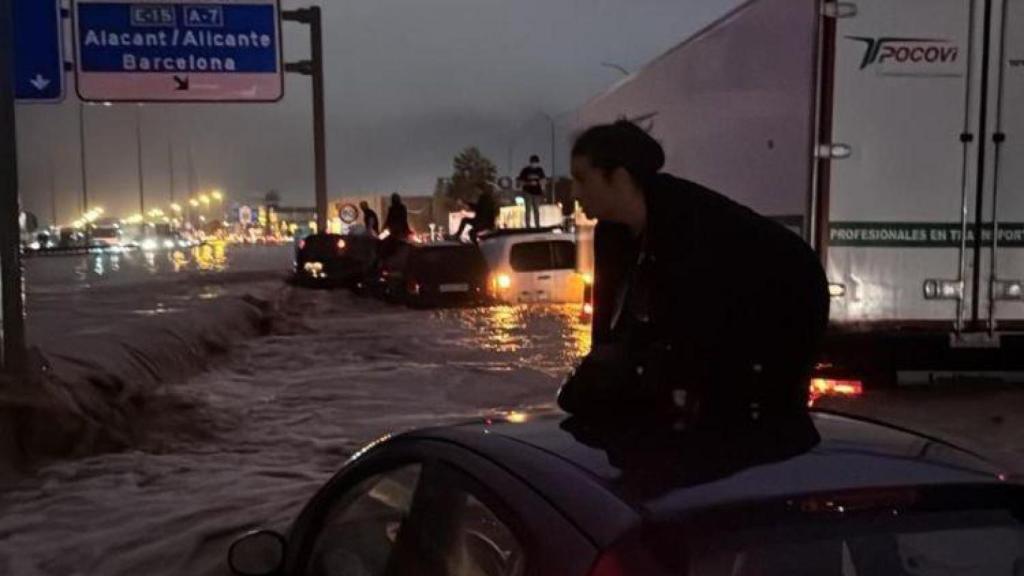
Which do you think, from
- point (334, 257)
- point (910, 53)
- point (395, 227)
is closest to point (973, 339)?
point (910, 53)

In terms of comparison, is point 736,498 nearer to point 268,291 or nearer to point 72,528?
point 72,528

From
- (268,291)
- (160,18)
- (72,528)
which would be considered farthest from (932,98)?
(268,291)

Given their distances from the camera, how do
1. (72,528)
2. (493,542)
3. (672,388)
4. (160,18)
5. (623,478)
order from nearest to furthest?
1. (623,478)
2. (493,542)
3. (672,388)
4. (72,528)
5. (160,18)

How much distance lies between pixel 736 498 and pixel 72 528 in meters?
5.42

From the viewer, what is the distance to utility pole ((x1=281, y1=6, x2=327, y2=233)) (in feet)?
72.3

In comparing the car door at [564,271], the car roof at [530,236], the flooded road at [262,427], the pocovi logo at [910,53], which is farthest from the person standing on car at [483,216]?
the pocovi logo at [910,53]

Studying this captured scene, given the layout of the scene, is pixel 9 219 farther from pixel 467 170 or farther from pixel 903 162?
pixel 467 170

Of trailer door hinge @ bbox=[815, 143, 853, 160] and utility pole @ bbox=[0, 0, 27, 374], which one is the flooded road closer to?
utility pole @ bbox=[0, 0, 27, 374]

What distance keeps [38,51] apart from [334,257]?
54.8 feet

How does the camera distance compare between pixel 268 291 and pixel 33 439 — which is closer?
pixel 33 439

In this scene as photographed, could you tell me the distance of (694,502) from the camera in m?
2.10

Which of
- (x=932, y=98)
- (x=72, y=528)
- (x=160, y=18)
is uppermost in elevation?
(x=160, y=18)

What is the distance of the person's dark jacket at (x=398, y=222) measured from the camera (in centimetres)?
2395

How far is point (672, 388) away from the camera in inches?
137
